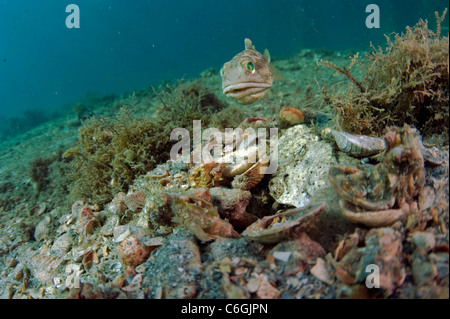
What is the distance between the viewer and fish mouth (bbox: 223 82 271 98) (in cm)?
412

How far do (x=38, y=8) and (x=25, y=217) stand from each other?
A: 172210mm

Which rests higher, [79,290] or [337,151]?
[337,151]

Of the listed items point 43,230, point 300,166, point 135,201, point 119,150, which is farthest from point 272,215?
point 43,230

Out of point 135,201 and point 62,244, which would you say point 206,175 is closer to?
point 135,201

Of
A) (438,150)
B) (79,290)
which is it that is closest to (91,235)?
(79,290)

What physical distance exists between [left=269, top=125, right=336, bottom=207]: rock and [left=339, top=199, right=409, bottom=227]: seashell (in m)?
0.88

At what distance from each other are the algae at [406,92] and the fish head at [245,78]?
1.37 meters

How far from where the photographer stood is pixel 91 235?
155 inches

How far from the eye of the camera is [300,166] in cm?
336

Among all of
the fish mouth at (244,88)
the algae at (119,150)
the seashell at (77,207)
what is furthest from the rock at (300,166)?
the seashell at (77,207)

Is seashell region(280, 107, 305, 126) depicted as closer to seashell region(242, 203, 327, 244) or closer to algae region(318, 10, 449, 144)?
algae region(318, 10, 449, 144)

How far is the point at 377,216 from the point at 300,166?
155cm

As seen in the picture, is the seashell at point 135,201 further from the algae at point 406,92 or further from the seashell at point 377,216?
the algae at point 406,92
